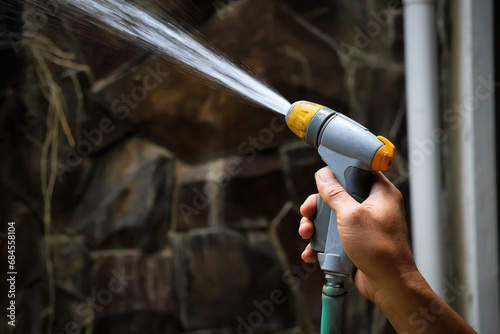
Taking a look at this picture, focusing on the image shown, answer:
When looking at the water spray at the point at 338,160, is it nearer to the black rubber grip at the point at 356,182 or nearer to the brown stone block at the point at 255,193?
the black rubber grip at the point at 356,182

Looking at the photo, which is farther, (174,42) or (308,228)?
(174,42)

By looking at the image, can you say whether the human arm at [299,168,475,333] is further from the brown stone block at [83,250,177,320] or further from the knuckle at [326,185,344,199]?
the brown stone block at [83,250,177,320]

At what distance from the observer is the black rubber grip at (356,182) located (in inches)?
26.3

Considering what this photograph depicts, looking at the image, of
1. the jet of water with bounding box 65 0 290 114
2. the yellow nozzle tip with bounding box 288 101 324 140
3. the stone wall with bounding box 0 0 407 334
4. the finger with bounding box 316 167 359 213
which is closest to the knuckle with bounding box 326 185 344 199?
the finger with bounding box 316 167 359 213

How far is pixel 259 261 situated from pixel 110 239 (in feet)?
1.73

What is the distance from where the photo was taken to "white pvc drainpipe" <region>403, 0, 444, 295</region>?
129 centimetres

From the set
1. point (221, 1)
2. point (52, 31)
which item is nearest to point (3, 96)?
Result: point (52, 31)

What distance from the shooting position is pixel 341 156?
67 centimetres

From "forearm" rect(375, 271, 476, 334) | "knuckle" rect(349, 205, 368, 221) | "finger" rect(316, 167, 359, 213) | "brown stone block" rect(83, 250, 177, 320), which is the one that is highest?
"finger" rect(316, 167, 359, 213)

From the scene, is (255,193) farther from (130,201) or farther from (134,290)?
(134,290)

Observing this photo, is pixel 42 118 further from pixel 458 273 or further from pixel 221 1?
pixel 458 273

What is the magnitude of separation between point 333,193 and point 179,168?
32.5 inches

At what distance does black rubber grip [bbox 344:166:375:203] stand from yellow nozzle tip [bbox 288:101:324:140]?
0.34 feet

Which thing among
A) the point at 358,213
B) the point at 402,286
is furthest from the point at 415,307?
the point at 358,213
